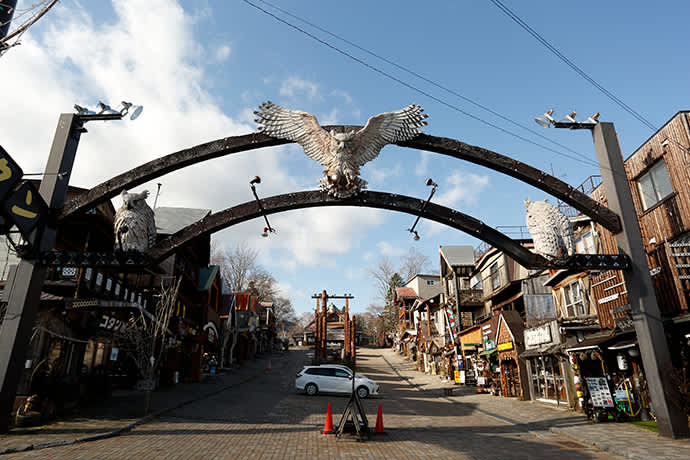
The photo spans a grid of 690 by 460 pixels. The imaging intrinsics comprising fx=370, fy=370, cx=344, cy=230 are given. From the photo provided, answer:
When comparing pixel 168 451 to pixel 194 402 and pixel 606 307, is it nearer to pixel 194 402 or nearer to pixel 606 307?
pixel 194 402

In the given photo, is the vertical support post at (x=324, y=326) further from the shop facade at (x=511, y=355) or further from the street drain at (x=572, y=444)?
the street drain at (x=572, y=444)

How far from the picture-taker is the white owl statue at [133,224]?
405 inches

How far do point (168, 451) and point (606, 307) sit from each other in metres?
15.4

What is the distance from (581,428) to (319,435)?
27.0 feet

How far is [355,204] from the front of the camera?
36.4 ft

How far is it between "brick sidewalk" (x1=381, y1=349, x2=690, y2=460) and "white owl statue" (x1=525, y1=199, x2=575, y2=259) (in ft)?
15.7

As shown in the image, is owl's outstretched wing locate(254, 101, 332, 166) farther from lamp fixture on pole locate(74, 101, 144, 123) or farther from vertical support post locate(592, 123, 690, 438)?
vertical support post locate(592, 123, 690, 438)

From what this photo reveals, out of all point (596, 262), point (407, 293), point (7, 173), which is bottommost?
point (596, 262)

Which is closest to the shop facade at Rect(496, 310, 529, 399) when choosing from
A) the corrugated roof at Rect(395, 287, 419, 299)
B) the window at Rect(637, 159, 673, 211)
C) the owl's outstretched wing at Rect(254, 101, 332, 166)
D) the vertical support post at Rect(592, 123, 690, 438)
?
the window at Rect(637, 159, 673, 211)

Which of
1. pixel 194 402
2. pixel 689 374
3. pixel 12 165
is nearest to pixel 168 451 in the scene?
pixel 12 165

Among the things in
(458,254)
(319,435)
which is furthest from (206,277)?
(458,254)

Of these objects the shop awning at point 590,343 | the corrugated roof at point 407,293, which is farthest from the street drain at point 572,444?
the corrugated roof at point 407,293

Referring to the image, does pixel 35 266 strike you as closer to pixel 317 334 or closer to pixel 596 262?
pixel 596 262

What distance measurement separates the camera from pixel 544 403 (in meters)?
17.4
